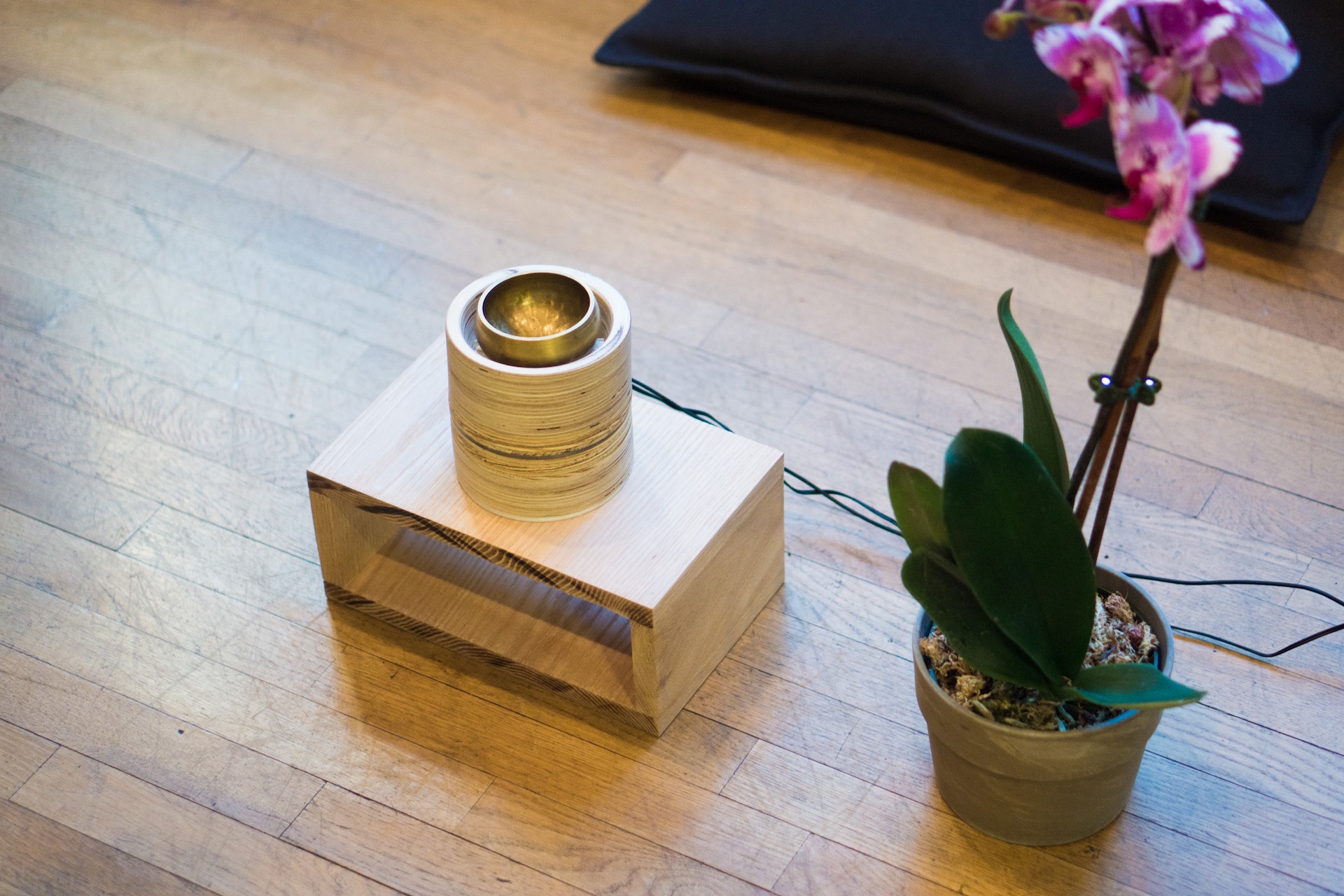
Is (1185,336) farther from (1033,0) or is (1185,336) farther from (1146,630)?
(1033,0)

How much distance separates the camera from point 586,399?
3.59ft

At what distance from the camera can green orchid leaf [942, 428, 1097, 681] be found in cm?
90

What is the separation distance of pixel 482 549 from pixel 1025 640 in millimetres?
460

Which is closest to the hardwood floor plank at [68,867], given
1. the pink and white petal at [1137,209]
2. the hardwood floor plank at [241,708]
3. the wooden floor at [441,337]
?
the wooden floor at [441,337]

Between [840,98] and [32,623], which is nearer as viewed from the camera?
[32,623]

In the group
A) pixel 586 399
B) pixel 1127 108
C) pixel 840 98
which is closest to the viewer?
pixel 1127 108

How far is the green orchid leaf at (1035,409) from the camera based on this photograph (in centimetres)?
94

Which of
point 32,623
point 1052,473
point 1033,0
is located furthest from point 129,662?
point 1033,0

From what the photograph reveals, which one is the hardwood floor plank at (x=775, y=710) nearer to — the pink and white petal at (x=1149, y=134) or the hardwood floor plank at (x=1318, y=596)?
the hardwood floor plank at (x=1318, y=596)

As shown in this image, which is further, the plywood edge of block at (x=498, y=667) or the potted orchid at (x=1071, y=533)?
the plywood edge of block at (x=498, y=667)

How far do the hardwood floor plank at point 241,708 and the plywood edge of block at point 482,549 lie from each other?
19 centimetres

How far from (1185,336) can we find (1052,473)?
2.36ft

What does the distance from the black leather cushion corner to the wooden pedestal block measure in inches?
30.9

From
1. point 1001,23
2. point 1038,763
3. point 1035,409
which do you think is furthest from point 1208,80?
point 1038,763
